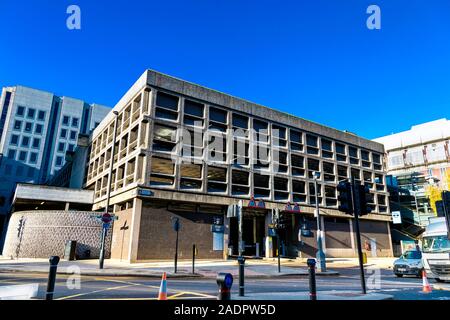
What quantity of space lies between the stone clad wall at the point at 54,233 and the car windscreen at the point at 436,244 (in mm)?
24432

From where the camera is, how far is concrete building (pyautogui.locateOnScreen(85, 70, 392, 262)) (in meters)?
26.9

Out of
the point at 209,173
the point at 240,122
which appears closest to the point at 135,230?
the point at 209,173

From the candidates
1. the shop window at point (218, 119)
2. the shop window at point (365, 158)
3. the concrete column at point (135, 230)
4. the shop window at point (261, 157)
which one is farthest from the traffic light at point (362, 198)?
the shop window at point (365, 158)

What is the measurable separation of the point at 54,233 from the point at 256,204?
1884 cm

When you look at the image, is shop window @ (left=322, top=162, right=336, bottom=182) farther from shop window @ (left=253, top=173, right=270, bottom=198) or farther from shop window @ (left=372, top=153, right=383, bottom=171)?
shop window @ (left=372, top=153, right=383, bottom=171)

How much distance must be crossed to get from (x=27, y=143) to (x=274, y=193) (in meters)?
61.5

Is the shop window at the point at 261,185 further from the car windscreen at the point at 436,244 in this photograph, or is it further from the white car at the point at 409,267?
the car windscreen at the point at 436,244

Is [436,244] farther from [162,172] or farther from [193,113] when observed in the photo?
[193,113]

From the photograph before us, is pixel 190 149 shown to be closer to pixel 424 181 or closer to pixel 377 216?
pixel 377 216

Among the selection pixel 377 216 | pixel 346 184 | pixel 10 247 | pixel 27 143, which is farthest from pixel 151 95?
pixel 27 143

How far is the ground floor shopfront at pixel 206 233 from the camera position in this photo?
25.5m

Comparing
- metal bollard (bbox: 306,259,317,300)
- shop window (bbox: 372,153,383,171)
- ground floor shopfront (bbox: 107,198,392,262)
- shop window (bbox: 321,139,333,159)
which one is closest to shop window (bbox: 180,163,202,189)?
ground floor shopfront (bbox: 107,198,392,262)

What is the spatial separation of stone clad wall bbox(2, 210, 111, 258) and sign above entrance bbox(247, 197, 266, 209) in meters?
14.4

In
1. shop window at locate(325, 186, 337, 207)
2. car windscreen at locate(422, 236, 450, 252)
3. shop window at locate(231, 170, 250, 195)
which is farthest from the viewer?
shop window at locate(325, 186, 337, 207)
